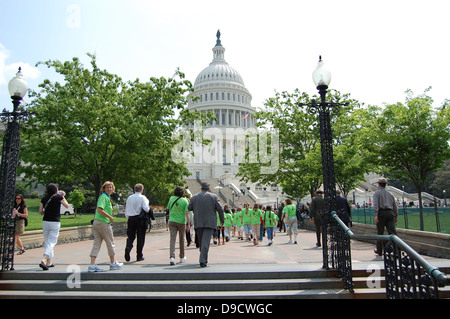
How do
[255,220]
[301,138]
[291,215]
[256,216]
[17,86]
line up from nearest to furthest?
[17,86]
[256,216]
[255,220]
[291,215]
[301,138]

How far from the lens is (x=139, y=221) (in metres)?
9.30

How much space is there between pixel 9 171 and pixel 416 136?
18367 mm

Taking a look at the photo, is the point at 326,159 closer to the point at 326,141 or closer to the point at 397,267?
the point at 326,141

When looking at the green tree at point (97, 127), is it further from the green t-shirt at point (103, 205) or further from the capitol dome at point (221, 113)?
the capitol dome at point (221, 113)

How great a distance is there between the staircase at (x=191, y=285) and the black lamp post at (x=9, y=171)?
3.14 feet

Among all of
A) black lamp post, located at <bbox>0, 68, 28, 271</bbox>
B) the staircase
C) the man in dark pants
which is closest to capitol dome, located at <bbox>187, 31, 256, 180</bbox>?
the man in dark pants

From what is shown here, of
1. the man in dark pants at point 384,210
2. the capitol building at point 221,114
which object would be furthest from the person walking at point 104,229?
the capitol building at point 221,114

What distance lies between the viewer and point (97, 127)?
2000 cm

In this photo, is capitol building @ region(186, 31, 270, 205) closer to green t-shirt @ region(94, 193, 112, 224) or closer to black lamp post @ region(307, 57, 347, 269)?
black lamp post @ region(307, 57, 347, 269)

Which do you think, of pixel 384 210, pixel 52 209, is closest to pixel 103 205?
pixel 52 209

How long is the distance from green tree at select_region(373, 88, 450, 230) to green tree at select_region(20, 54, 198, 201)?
13044mm

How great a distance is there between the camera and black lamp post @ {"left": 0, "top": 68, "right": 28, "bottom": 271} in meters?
8.21
